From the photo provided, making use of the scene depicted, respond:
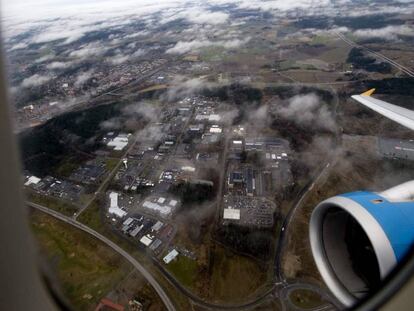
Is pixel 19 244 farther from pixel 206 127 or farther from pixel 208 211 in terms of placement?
pixel 206 127

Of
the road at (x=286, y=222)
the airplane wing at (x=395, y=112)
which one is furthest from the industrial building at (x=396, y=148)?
the airplane wing at (x=395, y=112)

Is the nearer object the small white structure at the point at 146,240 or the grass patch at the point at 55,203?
the small white structure at the point at 146,240

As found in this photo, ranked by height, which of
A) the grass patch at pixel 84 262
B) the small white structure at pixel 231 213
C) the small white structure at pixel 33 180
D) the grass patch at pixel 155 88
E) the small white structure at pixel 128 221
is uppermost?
the grass patch at pixel 84 262

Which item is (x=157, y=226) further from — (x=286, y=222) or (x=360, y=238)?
(x=360, y=238)

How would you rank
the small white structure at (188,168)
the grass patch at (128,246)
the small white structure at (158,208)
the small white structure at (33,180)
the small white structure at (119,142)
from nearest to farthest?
the grass patch at (128,246), the small white structure at (158,208), the small white structure at (33,180), the small white structure at (188,168), the small white structure at (119,142)

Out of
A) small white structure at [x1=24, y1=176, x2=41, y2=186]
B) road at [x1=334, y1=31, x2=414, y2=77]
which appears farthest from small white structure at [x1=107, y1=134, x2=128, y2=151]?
road at [x1=334, y1=31, x2=414, y2=77]

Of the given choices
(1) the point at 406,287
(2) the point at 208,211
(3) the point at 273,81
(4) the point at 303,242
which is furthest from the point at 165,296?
(3) the point at 273,81

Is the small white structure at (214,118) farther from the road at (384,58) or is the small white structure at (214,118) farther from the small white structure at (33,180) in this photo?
the road at (384,58)
